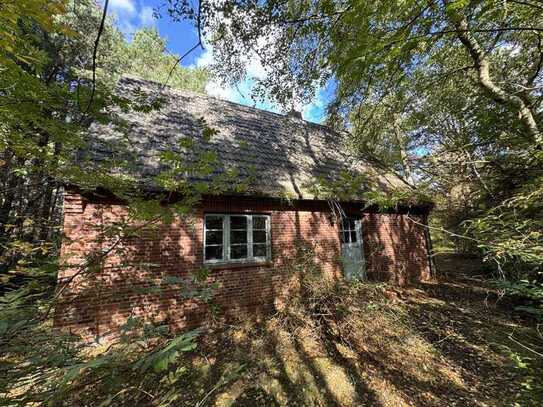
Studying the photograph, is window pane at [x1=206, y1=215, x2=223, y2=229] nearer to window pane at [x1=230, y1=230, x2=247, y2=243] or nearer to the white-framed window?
the white-framed window

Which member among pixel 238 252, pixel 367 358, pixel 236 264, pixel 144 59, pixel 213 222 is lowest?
pixel 367 358

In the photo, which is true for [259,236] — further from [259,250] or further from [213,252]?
[213,252]

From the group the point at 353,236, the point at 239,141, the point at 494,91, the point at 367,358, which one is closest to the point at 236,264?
the point at 239,141

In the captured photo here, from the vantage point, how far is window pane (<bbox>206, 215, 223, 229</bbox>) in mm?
6094

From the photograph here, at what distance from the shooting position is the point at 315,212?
7645 millimetres

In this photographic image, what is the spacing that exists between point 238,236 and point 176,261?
1.62 m

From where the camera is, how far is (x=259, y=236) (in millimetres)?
6699

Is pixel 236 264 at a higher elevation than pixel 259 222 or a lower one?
lower

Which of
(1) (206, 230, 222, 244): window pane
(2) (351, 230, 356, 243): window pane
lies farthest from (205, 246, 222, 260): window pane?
(2) (351, 230, 356, 243): window pane

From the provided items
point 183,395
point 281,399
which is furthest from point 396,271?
point 183,395

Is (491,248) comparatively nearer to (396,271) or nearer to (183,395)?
(183,395)

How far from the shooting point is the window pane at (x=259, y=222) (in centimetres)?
665

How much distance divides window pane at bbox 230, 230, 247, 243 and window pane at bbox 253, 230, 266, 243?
306mm

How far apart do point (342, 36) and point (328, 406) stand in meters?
5.01
